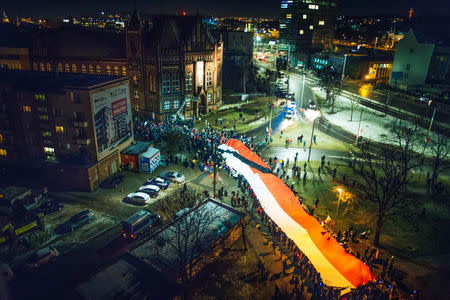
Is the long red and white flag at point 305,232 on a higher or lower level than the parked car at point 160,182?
higher

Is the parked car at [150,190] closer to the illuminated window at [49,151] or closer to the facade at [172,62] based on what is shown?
the illuminated window at [49,151]

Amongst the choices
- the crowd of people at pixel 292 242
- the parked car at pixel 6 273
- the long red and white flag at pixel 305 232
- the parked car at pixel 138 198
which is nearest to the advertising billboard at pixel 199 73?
the crowd of people at pixel 292 242

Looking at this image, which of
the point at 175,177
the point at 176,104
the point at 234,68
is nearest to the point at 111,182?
the point at 175,177

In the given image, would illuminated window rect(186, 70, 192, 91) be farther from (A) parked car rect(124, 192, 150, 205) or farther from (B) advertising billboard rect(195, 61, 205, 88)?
(A) parked car rect(124, 192, 150, 205)

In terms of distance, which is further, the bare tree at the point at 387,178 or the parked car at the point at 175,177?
the parked car at the point at 175,177

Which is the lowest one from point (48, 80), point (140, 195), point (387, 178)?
point (140, 195)

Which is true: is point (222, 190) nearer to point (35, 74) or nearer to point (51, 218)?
point (51, 218)

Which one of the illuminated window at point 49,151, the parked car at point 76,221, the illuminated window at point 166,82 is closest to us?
the parked car at point 76,221

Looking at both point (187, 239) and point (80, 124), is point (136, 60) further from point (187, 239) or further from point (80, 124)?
point (187, 239)
